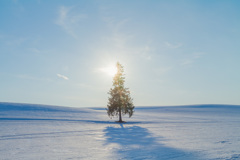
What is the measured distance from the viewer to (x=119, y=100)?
114 ft

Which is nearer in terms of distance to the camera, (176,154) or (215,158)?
(215,158)

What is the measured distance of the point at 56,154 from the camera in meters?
9.97

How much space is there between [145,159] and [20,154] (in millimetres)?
6406

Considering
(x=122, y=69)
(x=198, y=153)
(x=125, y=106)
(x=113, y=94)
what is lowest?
(x=198, y=153)

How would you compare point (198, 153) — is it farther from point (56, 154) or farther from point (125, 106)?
point (125, 106)

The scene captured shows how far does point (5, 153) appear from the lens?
10.2 meters

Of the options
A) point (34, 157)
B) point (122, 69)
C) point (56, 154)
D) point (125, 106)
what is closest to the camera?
point (34, 157)

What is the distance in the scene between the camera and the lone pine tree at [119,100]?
3462 cm

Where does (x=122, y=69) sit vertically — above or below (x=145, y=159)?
above

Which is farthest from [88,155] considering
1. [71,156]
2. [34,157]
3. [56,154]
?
[34,157]

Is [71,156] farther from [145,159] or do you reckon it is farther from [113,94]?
[113,94]

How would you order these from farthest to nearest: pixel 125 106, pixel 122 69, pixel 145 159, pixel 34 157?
pixel 122 69 < pixel 125 106 < pixel 34 157 < pixel 145 159

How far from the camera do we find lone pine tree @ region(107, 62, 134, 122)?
34625 millimetres

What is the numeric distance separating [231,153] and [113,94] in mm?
26686
